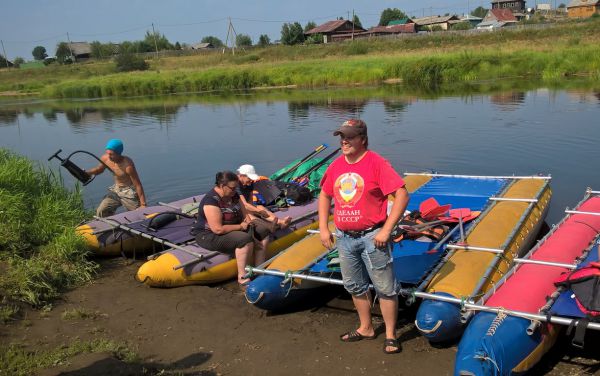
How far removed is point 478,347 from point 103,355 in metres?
3.05

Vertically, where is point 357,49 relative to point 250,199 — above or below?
above

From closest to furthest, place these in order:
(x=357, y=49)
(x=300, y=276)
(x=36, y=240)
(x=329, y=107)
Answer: (x=300, y=276) → (x=36, y=240) → (x=329, y=107) → (x=357, y=49)

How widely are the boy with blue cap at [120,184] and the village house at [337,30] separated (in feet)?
231

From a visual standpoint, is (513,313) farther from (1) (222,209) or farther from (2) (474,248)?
(1) (222,209)

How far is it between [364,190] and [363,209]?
0.50ft

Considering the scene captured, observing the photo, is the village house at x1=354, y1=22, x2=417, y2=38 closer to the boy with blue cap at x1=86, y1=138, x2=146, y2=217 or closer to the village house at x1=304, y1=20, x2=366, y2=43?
the village house at x1=304, y1=20, x2=366, y2=43

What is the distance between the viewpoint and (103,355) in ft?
15.0

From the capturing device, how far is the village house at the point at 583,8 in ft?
271

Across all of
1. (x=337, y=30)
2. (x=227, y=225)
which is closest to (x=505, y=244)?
(x=227, y=225)

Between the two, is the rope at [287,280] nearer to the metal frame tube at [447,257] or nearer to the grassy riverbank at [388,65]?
the metal frame tube at [447,257]

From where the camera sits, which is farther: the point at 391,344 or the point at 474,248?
the point at 474,248

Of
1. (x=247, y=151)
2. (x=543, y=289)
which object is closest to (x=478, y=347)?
(x=543, y=289)

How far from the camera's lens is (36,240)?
736 centimetres

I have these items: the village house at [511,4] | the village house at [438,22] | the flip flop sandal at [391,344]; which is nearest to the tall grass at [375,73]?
the flip flop sandal at [391,344]
